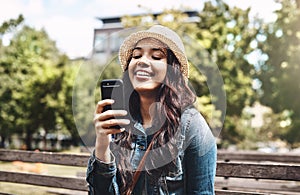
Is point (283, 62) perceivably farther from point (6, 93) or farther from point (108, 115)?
point (108, 115)

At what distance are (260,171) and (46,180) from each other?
2817 millimetres

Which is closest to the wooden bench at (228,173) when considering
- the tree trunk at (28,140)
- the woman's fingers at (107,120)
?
the woman's fingers at (107,120)

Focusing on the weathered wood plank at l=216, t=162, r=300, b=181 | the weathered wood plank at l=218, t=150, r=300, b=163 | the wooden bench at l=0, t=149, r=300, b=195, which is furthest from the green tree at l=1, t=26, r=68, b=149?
the weathered wood plank at l=216, t=162, r=300, b=181

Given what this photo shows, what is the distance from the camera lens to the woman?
206 centimetres

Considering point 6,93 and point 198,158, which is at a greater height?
point 198,158

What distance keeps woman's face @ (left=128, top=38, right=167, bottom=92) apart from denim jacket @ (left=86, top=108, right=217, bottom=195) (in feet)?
0.62

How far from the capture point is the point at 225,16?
25375 millimetres

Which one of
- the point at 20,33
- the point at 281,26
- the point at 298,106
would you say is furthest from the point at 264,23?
the point at 20,33

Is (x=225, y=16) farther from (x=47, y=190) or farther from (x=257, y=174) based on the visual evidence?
(x=257, y=174)

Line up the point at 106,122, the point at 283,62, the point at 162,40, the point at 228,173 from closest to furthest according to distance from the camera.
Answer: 1. the point at 106,122
2. the point at 162,40
3. the point at 228,173
4. the point at 283,62

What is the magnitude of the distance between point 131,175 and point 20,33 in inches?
1104

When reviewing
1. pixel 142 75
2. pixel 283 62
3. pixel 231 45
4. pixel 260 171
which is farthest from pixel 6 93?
pixel 142 75

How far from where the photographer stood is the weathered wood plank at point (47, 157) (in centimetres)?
537

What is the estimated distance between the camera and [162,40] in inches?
83.9
